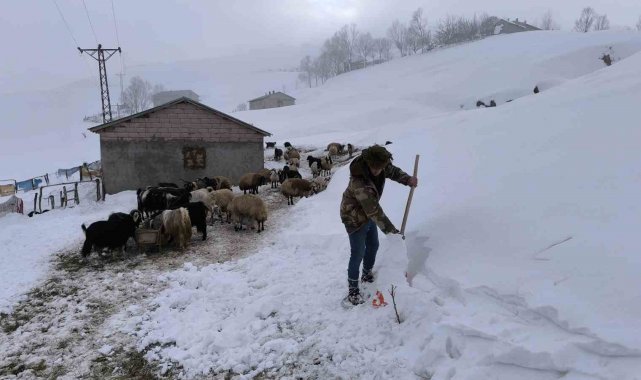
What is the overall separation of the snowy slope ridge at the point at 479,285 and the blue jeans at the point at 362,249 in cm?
21

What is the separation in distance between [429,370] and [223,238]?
281 inches

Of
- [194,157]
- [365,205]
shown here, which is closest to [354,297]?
[365,205]

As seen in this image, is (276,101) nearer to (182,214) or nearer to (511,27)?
(511,27)

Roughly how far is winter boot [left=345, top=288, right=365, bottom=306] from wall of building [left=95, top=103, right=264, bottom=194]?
47.2 ft

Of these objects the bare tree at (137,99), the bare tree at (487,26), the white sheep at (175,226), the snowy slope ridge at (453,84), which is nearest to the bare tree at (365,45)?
the bare tree at (487,26)

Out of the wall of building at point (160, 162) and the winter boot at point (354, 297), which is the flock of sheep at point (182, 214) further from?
the winter boot at point (354, 297)

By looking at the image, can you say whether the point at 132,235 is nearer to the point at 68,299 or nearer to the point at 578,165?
the point at 68,299

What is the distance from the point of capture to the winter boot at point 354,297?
511cm

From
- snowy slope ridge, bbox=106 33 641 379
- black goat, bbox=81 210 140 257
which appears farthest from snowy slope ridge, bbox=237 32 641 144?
snowy slope ridge, bbox=106 33 641 379

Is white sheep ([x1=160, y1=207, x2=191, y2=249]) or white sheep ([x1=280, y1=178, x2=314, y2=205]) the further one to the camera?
white sheep ([x1=280, y1=178, x2=314, y2=205])

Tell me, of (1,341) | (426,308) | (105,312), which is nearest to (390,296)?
(426,308)

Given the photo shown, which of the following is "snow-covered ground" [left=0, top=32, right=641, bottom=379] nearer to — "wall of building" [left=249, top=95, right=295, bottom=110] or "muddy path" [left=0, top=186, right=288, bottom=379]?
"muddy path" [left=0, top=186, right=288, bottom=379]

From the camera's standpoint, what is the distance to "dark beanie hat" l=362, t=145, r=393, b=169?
4.64m

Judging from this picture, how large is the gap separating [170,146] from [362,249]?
14.8 m
